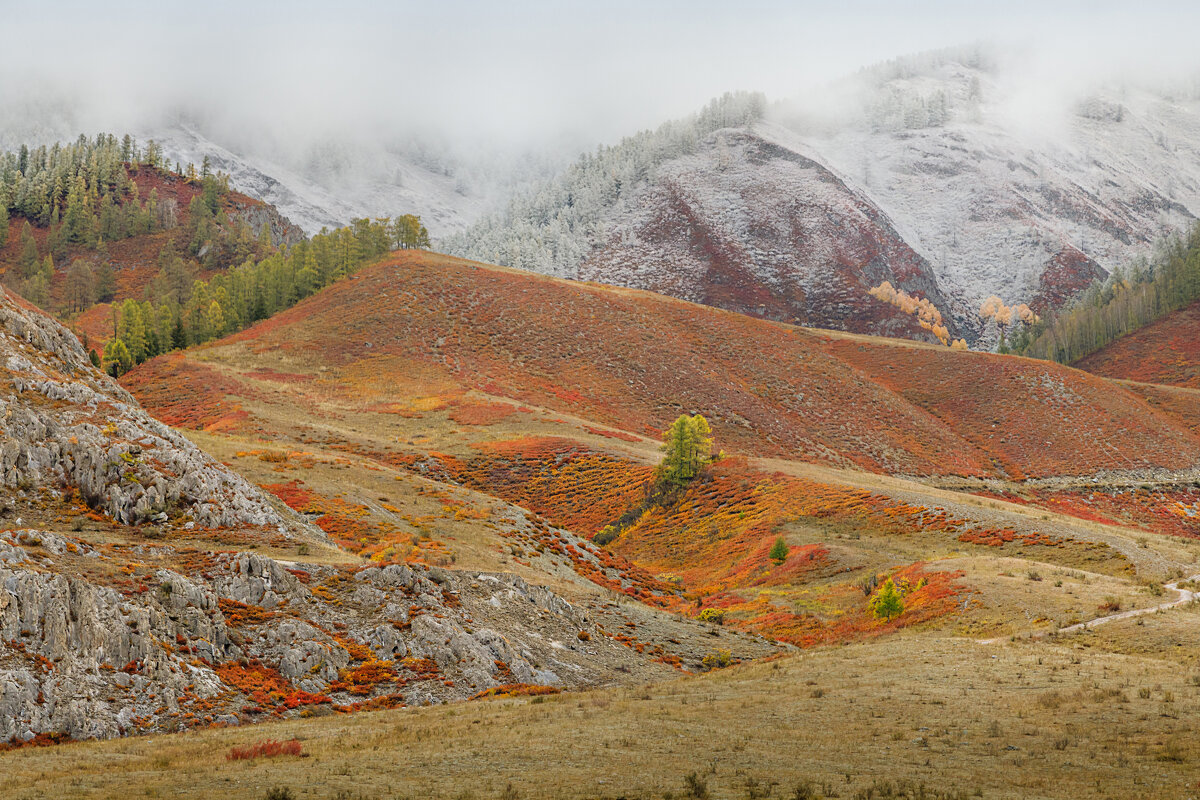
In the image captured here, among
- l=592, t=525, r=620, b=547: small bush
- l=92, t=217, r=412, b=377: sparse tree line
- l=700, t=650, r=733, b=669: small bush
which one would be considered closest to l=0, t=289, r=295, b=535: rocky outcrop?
l=700, t=650, r=733, b=669: small bush

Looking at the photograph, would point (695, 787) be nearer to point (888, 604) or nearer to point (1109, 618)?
point (1109, 618)

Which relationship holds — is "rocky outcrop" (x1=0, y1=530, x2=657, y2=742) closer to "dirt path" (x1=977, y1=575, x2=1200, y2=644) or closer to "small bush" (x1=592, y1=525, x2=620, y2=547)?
"dirt path" (x1=977, y1=575, x2=1200, y2=644)

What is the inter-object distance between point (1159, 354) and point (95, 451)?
611 ft

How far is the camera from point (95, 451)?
102 feet

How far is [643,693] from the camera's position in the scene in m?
25.3

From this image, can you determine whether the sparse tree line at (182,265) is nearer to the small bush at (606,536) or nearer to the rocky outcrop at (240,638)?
the small bush at (606,536)

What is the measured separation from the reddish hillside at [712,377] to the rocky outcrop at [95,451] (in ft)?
153

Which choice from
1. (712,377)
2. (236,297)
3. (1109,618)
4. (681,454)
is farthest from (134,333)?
(1109,618)

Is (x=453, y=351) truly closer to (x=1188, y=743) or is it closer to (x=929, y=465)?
(x=929, y=465)

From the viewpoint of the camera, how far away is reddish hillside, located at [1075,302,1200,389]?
157 m

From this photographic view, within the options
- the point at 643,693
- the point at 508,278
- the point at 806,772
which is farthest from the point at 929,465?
the point at 806,772

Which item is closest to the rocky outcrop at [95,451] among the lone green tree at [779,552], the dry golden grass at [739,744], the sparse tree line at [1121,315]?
the dry golden grass at [739,744]

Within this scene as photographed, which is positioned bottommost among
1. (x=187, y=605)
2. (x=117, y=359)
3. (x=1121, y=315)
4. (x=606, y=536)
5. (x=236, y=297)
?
(x=606, y=536)

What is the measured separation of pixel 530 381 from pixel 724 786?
8405 centimetres
